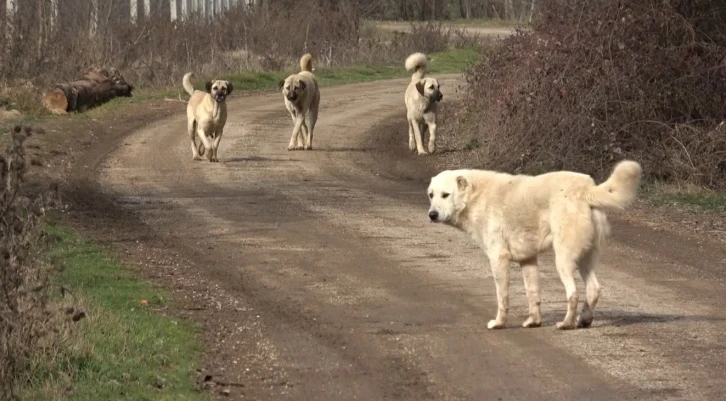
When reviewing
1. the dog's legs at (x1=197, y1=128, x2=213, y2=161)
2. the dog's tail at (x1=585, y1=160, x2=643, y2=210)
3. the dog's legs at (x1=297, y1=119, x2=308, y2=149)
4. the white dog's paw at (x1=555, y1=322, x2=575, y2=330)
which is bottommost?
the dog's legs at (x1=297, y1=119, x2=308, y2=149)

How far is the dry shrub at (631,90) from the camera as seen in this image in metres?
19.0

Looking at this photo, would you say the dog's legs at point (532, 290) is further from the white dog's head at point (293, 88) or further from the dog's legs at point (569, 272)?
the white dog's head at point (293, 88)

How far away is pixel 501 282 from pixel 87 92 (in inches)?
773

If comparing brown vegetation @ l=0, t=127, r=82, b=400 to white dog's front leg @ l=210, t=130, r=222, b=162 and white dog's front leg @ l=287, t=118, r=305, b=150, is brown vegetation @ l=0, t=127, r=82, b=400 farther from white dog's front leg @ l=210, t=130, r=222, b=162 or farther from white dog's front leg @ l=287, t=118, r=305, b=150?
white dog's front leg @ l=287, t=118, r=305, b=150

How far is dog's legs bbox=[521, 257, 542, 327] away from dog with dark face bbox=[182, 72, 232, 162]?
11.4 metres

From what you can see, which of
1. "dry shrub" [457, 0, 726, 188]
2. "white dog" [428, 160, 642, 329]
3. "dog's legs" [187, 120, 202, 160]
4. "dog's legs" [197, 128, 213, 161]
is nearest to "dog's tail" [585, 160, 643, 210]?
"white dog" [428, 160, 642, 329]

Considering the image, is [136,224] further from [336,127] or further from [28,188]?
[336,127]

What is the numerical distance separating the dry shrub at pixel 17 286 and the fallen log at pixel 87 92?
61.1 ft

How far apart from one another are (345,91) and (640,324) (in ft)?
81.3

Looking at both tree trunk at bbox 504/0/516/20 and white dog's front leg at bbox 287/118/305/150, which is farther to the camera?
tree trunk at bbox 504/0/516/20

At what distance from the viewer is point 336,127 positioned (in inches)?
1060

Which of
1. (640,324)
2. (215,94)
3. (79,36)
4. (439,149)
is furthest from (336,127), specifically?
(640,324)

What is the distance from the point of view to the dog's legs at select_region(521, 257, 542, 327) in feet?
32.0

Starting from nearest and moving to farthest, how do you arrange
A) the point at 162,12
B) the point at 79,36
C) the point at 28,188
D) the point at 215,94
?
the point at 28,188, the point at 215,94, the point at 79,36, the point at 162,12
